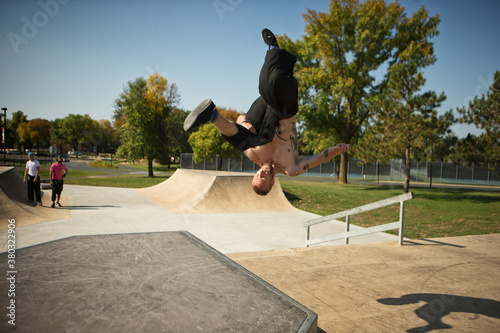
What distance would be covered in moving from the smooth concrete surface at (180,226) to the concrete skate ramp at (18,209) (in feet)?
0.76

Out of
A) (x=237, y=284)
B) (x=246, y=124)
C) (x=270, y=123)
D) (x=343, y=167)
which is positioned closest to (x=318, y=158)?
(x=270, y=123)

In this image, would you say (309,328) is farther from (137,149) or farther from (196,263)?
Answer: (137,149)

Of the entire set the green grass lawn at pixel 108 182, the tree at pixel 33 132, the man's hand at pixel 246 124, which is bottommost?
the green grass lawn at pixel 108 182

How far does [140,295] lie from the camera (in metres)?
3.10

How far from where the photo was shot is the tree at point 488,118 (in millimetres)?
17781

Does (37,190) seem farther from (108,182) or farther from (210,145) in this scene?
(210,145)

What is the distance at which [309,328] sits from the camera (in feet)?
8.80

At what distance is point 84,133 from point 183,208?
67.9 m

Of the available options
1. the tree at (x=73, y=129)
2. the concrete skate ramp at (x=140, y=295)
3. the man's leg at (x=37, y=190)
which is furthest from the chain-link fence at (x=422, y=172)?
the tree at (x=73, y=129)

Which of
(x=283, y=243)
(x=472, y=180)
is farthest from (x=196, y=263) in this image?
(x=472, y=180)

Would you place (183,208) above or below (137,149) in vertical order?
below

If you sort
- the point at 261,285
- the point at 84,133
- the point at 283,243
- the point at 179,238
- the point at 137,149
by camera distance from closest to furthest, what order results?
the point at 261,285, the point at 179,238, the point at 283,243, the point at 137,149, the point at 84,133

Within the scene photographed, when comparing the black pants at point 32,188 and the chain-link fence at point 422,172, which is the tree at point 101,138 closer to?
the chain-link fence at point 422,172

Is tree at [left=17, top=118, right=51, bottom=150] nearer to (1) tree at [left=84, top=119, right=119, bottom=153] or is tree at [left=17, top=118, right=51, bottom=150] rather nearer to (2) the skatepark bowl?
(1) tree at [left=84, top=119, right=119, bottom=153]
